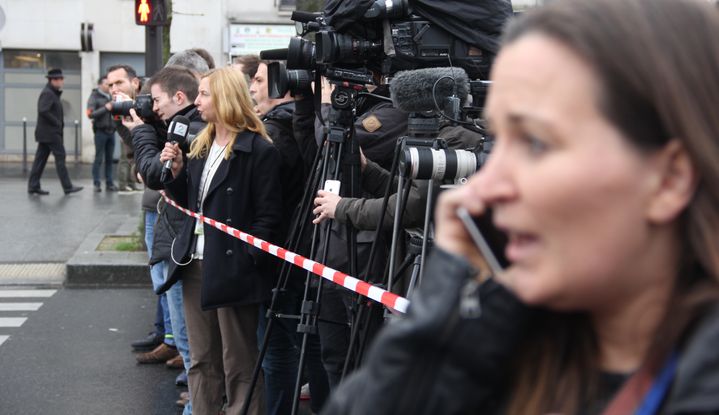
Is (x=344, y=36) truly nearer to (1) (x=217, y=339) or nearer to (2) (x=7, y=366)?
(1) (x=217, y=339)

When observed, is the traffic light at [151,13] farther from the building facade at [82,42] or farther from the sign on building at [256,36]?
the sign on building at [256,36]

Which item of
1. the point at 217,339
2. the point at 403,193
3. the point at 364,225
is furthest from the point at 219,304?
the point at 403,193

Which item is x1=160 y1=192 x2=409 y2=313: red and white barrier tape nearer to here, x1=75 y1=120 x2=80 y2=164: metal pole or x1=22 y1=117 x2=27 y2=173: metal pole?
x1=22 y1=117 x2=27 y2=173: metal pole

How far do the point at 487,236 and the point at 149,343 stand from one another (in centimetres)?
633

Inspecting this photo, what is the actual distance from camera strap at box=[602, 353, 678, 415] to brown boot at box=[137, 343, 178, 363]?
6.07 meters

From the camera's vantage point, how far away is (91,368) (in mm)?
6859

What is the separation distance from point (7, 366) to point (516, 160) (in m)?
6.37

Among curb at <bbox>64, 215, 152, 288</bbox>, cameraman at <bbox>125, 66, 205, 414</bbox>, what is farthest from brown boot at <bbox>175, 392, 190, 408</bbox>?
curb at <bbox>64, 215, 152, 288</bbox>

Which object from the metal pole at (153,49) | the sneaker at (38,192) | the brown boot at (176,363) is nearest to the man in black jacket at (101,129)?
the sneaker at (38,192)

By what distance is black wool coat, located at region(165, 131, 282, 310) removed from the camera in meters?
4.85

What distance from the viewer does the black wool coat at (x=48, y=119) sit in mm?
16188

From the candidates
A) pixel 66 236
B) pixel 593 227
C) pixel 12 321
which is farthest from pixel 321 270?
pixel 66 236

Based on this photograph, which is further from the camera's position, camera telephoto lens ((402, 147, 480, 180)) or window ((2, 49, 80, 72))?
window ((2, 49, 80, 72))

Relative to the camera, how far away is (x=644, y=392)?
1.17 m
